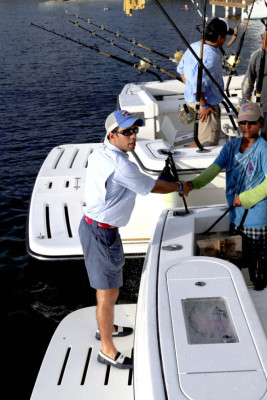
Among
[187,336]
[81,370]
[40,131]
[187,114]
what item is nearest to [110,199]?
[187,336]

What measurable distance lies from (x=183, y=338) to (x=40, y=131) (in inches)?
455

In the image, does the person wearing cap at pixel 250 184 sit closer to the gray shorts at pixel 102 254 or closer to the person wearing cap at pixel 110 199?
the person wearing cap at pixel 110 199

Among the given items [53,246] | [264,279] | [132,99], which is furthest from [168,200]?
[132,99]

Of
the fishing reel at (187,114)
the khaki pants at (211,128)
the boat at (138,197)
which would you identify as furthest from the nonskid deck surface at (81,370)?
the khaki pants at (211,128)

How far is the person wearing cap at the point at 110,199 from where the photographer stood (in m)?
3.16

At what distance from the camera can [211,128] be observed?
5.70 m

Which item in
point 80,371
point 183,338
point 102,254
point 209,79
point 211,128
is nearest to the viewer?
point 183,338

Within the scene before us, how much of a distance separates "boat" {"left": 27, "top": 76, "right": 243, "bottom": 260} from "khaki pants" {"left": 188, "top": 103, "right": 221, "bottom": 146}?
22 centimetres

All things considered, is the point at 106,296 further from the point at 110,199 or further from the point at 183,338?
the point at 183,338

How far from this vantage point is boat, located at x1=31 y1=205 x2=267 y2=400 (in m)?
2.22

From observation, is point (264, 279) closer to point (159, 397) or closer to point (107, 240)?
point (107, 240)

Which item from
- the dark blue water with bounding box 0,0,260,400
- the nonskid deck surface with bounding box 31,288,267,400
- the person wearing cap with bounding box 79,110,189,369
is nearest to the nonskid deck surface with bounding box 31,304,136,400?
the nonskid deck surface with bounding box 31,288,267,400

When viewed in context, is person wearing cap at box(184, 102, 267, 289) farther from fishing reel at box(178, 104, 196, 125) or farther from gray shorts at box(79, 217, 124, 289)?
fishing reel at box(178, 104, 196, 125)

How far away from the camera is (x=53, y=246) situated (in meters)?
5.07
